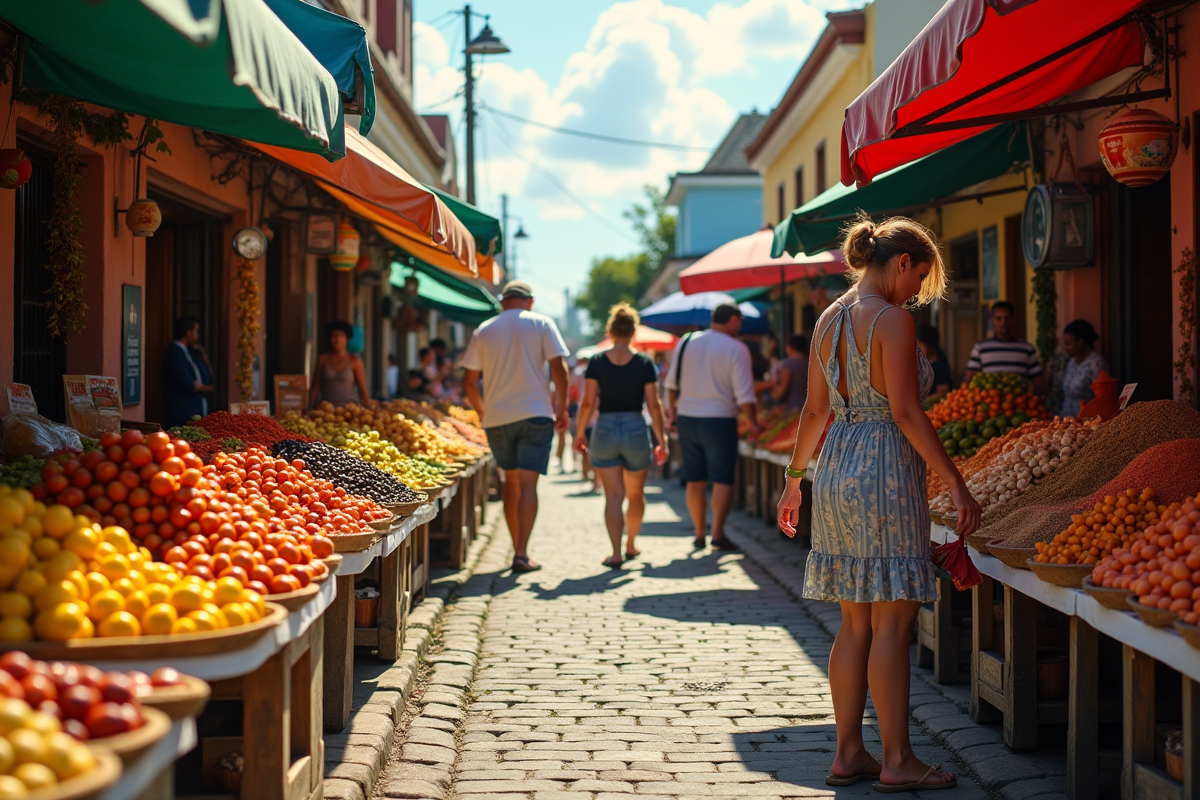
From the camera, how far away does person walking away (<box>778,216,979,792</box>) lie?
14.3 ft

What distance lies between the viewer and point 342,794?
411 centimetres

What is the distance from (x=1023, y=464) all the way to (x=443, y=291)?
51.7 ft

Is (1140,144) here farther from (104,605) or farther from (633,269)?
(633,269)

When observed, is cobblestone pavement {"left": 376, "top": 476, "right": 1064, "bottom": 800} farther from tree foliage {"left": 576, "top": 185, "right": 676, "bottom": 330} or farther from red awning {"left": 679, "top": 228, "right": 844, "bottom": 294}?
tree foliage {"left": 576, "top": 185, "right": 676, "bottom": 330}

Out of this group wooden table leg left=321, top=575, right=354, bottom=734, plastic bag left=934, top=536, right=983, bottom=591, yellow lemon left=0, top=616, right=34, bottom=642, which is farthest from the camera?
wooden table leg left=321, top=575, right=354, bottom=734

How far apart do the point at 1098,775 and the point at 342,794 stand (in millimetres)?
2756

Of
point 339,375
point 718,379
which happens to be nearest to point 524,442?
point 718,379

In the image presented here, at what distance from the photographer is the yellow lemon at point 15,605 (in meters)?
2.84

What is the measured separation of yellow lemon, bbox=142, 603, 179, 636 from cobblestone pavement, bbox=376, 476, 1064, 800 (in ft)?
5.57

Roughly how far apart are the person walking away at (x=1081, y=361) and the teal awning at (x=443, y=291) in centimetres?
1098

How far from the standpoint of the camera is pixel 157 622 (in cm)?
297

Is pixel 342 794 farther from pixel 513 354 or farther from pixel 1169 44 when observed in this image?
pixel 1169 44

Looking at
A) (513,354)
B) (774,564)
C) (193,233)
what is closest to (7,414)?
(513,354)

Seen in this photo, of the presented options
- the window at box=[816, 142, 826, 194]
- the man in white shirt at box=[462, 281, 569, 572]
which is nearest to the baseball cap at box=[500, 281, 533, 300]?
the man in white shirt at box=[462, 281, 569, 572]
